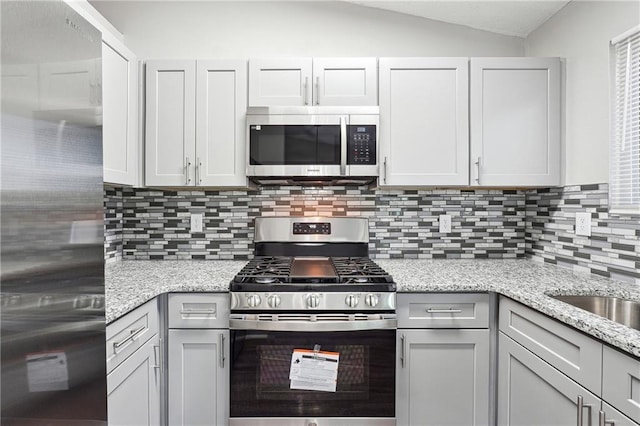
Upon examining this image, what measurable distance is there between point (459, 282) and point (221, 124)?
5.07 feet

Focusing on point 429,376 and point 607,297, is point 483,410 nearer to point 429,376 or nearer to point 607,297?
point 429,376

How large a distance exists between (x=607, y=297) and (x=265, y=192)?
187 cm

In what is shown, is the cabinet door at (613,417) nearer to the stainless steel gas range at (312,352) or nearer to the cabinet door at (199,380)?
the stainless steel gas range at (312,352)

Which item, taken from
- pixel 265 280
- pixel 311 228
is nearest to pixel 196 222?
pixel 311 228

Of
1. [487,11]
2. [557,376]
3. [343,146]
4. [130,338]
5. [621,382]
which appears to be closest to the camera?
[621,382]

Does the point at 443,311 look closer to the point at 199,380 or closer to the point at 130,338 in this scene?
the point at 199,380

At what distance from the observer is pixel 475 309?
1789 millimetres

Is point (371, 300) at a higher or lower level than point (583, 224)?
lower

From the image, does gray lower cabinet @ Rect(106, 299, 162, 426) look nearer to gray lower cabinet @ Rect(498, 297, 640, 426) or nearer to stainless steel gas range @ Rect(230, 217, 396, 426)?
stainless steel gas range @ Rect(230, 217, 396, 426)

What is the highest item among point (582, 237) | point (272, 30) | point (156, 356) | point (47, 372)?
point (272, 30)

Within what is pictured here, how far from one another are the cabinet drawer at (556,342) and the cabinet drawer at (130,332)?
5.14 feet

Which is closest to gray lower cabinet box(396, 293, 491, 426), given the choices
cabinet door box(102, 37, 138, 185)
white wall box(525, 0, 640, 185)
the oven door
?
the oven door

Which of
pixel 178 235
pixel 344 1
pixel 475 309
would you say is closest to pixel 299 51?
pixel 344 1

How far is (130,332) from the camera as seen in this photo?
1.47 m
